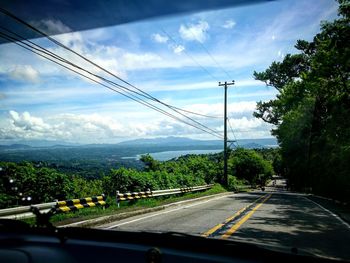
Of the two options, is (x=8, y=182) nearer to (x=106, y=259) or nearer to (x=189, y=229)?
(x=106, y=259)

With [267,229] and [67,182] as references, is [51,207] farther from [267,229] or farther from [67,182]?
[267,229]

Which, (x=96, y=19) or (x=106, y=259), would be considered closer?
(x=106, y=259)

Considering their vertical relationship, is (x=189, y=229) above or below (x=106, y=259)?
below

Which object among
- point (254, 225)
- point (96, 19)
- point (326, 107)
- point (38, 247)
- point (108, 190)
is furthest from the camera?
point (326, 107)

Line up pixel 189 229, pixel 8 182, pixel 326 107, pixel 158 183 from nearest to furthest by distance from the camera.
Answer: pixel 8 182, pixel 189 229, pixel 158 183, pixel 326 107

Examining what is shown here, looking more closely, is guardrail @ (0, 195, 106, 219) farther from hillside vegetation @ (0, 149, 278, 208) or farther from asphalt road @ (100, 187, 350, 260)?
asphalt road @ (100, 187, 350, 260)

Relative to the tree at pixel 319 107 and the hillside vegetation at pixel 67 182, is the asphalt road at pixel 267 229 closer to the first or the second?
the hillside vegetation at pixel 67 182

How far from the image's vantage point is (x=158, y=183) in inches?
961

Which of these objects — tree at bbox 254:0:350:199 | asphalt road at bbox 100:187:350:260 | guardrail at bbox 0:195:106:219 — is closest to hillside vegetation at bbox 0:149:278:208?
guardrail at bbox 0:195:106:219

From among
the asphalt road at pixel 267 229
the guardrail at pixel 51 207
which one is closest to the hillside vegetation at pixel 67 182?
the guardrail at pixel 51 207

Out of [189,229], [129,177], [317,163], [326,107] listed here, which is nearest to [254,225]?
[189,229]

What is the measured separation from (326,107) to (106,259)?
33049mm

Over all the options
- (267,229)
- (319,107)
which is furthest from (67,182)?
(319,107)

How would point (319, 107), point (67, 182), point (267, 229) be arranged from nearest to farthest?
point (267, 229) < point (67, 182) < point (319, 107)
